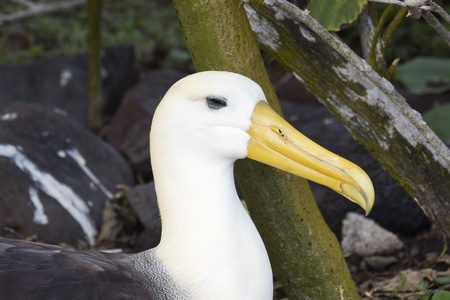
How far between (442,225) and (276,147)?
3.39 ft

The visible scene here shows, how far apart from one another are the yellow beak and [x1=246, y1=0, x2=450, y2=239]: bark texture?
0.57 meters

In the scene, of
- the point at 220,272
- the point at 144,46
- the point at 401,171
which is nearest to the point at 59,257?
the point at 220,272

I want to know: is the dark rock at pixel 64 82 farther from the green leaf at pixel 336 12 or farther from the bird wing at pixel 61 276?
the green leaf at pixel 336 12

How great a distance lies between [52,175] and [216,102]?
2.21m

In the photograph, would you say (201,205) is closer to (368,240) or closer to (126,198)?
(368,240)

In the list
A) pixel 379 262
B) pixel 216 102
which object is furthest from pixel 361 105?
pixel 379 262

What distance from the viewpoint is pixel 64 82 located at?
6637 mm

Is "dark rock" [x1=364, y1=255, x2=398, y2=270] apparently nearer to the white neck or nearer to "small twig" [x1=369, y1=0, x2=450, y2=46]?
the white neck

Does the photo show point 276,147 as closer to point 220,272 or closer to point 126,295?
point 220,272

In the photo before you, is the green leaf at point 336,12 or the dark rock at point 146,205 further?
the dark rock at point 146,205

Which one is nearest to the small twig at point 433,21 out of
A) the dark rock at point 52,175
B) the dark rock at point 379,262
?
the dark rock at point 379,262

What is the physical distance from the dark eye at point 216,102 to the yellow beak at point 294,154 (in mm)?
114

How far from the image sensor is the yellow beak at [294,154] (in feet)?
7.07

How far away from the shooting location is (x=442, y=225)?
9.28 ft
